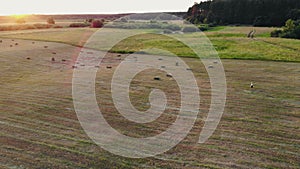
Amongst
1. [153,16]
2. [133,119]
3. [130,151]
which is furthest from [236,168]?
[153,16]

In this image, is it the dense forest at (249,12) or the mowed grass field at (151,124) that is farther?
the dense forest at (249,12)

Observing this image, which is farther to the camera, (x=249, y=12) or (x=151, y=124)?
(x=249, y=12)

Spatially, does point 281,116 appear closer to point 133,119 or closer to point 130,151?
point 133,119

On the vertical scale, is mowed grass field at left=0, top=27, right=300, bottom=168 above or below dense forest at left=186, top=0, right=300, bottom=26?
below

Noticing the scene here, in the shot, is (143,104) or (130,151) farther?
(143,104)

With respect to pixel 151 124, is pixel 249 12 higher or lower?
higher

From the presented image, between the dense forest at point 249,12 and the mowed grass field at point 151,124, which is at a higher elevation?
the dense forest at point 249,12

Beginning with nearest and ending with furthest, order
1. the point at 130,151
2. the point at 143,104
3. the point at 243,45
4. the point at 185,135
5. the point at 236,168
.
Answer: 1. the point at 236,168
2. the point at 130,151
3. the point at 185,135
4. the point at 143,104
5. the point at 243,45

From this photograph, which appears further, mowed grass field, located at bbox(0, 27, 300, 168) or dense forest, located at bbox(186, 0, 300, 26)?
dense forest, located at bbox(186, 0, 300, 26)
